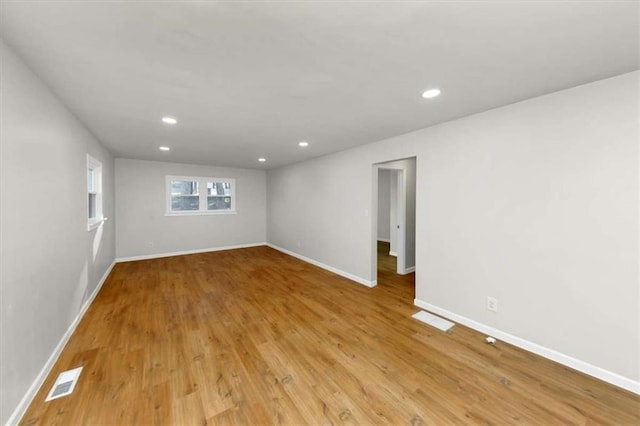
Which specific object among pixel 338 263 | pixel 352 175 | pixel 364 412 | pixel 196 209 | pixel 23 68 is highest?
pixel 23 68

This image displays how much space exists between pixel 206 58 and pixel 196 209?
5.64m

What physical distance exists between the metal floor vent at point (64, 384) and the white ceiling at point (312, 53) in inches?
93.0

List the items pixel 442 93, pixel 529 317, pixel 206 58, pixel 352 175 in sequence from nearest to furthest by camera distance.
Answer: pixel 206 58 < pixel 442 93 < pixel 529 317 < pixel 352 175

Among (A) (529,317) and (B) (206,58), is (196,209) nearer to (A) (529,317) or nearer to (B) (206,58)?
(B) (206,58)

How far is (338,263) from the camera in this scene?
4828mm

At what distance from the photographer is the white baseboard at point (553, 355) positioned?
74.8 inches

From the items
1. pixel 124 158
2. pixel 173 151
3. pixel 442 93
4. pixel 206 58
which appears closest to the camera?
pixel 206 58

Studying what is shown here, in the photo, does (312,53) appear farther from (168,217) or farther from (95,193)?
(168,217)

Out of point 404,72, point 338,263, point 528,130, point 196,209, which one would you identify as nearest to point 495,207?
point 528,130

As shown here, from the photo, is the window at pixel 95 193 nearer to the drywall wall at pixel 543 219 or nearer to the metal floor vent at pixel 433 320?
the drywall wall at pixel 543 219

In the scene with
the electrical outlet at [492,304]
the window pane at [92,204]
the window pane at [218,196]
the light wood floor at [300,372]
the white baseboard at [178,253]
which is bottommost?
the light wood floor at [300,372]

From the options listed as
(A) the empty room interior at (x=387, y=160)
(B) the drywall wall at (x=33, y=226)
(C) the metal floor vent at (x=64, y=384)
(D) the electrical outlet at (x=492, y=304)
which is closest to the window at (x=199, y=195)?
(A) the empty room interior at (x=387, y=160)

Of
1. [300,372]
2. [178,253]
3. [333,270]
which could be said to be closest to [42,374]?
[300,372]

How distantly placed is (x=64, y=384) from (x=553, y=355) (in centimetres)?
408
